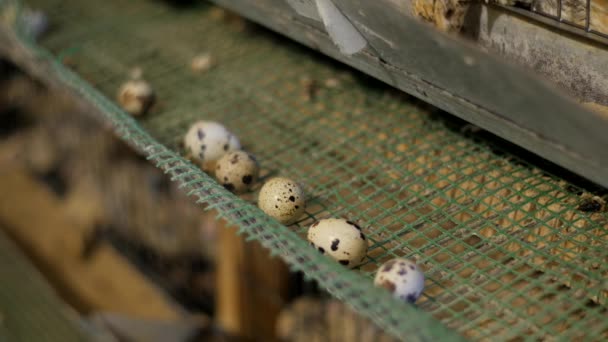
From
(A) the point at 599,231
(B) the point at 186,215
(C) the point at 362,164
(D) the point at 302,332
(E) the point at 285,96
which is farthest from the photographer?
(B) the point at 186,215

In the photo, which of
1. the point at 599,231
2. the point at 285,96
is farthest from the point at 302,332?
the point at 599,231

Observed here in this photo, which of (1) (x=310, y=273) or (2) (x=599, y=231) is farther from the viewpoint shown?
(2) (x=599, y=231)

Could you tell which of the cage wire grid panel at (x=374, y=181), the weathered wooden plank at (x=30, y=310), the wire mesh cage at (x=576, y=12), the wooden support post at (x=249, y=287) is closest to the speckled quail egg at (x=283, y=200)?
the cage wire grid panel at (x=374, y=181)

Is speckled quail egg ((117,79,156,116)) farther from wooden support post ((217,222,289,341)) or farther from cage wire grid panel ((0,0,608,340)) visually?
wooden support post ((217,222,289,341))

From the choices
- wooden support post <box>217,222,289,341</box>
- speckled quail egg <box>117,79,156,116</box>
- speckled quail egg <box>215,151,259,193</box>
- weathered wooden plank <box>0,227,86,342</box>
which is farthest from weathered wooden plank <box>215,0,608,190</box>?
weathered wooden plank <box>0,227,86,342</box>

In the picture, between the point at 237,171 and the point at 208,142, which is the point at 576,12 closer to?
the point at 237,171

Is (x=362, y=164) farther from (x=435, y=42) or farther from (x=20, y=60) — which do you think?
(x=20, y=60)

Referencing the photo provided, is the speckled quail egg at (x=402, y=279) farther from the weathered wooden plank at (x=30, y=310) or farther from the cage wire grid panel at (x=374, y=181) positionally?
the weathered wooden plank at (x=30, y=310)
